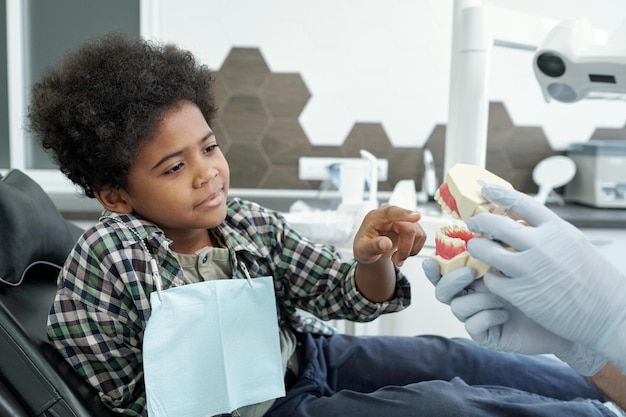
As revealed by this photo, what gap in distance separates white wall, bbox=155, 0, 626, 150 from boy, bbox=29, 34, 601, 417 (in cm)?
140

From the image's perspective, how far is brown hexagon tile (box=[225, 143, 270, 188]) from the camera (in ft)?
8.87

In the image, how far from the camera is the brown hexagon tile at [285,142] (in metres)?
2.70

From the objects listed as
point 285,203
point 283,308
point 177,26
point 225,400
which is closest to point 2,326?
point 225,400

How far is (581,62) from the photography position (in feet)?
3.91

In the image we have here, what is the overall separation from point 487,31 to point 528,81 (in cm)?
128

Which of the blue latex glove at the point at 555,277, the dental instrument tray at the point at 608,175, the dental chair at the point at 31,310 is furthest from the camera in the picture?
the dental instrument tray at the point at 608,175

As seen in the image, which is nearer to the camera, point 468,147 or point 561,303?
point 561,303

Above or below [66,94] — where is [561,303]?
below

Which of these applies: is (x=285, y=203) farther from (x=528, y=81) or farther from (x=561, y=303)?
(x=561, y=303)

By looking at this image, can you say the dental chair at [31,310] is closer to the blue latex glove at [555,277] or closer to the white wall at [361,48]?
the blue latex glove at [555,277]

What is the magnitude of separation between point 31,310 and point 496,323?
0.79m

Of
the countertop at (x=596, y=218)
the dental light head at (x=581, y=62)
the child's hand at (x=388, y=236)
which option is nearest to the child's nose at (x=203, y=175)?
the child's hand at (x=388, y=236)

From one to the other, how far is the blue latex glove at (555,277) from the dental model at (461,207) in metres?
0.05

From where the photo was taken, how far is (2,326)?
1021 millimetres
